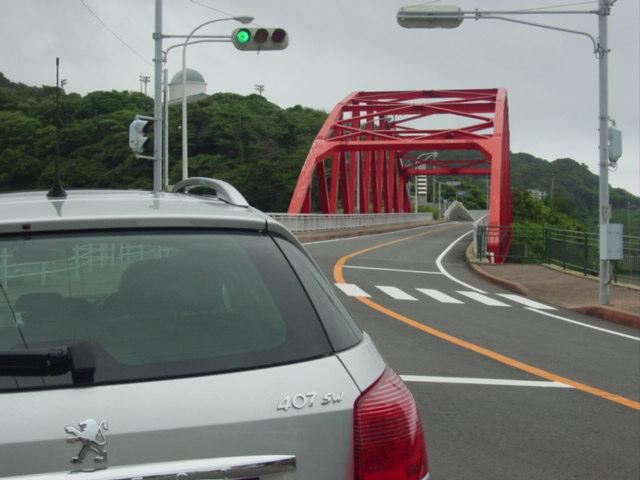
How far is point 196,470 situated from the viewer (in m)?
1.88

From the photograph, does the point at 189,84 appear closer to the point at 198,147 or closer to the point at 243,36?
the point at 198,147

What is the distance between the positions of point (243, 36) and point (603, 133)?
310 inches

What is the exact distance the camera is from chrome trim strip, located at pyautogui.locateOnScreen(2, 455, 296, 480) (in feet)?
5.87

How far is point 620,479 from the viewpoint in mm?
5039

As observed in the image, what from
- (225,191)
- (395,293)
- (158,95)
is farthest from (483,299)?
(225,191)

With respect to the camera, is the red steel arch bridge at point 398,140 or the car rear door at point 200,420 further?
the red steel arch bridge at point 398,140

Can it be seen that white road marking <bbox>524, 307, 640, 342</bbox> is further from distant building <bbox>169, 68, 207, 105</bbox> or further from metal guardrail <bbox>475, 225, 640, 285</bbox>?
distant building <bbox>169, 68, 207, 105</bbox>

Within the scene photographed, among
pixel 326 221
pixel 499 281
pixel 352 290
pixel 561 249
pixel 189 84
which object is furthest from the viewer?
pixel 189 84

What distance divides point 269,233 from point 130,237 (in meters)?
0.45

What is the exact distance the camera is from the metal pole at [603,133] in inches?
594

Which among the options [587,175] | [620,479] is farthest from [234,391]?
[587,175]

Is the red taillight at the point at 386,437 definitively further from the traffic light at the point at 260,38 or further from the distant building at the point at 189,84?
the distant building at the point at 189,84

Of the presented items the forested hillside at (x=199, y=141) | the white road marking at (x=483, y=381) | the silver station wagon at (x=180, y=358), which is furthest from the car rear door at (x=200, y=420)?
the forested hillside at (x=199, y=141)

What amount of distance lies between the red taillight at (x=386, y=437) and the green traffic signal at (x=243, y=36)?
16.7m
